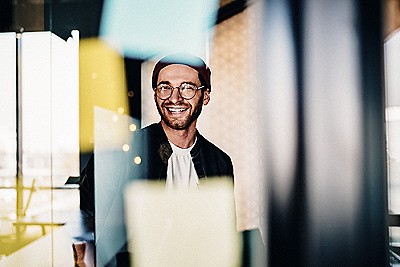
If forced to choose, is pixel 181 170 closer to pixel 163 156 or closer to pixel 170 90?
pixel 163 156

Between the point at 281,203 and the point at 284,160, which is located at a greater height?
the point at 284,160

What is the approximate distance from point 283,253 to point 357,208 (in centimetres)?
32

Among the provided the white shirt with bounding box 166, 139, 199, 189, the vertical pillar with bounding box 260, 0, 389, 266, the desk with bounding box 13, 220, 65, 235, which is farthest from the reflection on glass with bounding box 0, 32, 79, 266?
the vertical pillar with bounding box 260, 0, 389, 266

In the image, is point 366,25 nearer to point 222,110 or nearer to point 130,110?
point 222,110

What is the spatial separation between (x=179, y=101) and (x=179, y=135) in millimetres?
125

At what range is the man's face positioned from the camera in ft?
6.18

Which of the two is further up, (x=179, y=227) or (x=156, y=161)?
Result: (x=156, y=161)

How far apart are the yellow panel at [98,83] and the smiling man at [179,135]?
126mm

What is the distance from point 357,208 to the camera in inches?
Result: 76.2

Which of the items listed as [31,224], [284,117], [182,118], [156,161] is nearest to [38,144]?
[31,224]

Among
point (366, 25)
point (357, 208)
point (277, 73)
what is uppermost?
point (366, 25)

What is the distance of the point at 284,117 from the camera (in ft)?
6.41

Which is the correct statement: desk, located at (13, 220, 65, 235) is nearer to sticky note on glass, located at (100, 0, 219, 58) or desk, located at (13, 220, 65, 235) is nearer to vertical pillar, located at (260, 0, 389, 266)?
sticky note on glass, located at (100, 0, 219, 58)

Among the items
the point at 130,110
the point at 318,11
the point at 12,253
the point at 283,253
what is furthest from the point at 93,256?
the point at 318,11
